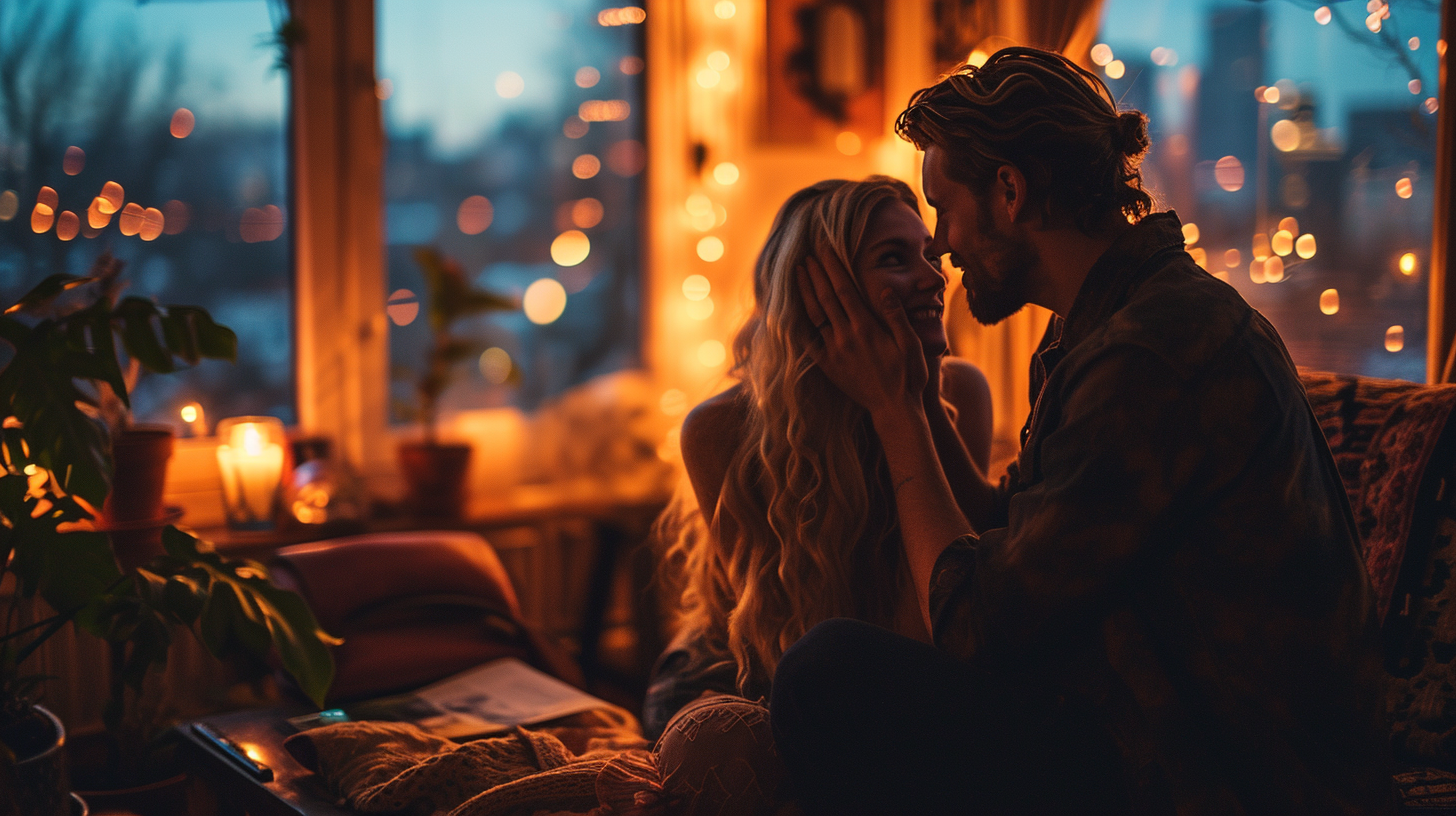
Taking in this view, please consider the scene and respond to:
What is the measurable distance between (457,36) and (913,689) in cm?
242

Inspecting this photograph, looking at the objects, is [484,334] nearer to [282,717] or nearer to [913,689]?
[282,717]

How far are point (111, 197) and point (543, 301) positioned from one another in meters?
1.11

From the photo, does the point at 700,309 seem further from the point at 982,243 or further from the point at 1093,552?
the point at 1093,552

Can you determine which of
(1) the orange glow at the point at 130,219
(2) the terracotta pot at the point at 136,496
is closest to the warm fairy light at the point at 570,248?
(1) the orange glow at the point at 130,219

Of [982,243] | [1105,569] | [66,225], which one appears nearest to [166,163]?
[66,225]

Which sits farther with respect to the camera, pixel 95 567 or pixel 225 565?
pixel 225 565

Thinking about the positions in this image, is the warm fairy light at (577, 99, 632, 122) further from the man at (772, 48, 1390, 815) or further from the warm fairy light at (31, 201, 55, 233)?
the man at (772, 48, 1390, 815)

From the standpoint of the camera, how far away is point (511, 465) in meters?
3.11

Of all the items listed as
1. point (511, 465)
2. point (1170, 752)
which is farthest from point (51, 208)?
point (1170, 752)

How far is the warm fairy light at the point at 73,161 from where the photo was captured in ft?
8.25

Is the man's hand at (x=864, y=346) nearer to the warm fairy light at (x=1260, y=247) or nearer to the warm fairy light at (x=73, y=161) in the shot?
the warm fairy light at (x=1260, y=247)

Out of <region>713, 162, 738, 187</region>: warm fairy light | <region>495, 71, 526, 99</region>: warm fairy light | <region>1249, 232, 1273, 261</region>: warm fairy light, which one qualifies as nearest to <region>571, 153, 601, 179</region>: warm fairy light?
<region>495, 71, 526, 99</region>: warm fairy light

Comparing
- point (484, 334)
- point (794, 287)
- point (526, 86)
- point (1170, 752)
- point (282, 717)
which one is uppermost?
point (526, 86)

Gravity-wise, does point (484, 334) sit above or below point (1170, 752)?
above
